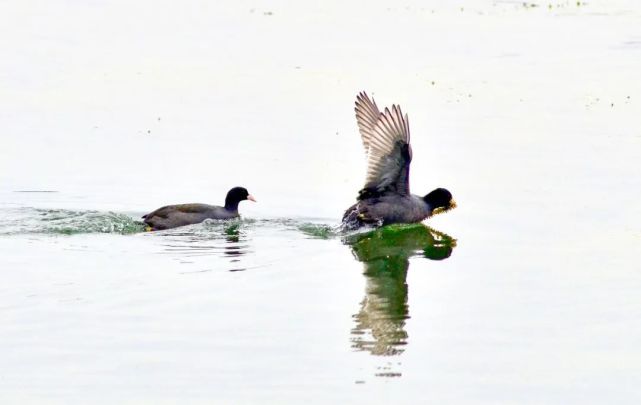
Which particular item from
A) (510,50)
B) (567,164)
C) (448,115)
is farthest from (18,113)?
(510,50)

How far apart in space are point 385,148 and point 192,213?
6.89 ft

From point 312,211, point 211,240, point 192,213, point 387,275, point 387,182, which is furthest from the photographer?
point 312,211

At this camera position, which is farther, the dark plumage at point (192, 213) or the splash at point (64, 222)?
the dark plumage at point (192, 213)

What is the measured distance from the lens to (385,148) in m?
14.1

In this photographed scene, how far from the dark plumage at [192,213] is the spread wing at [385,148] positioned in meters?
1.35

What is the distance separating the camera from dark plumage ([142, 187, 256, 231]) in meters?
14.1

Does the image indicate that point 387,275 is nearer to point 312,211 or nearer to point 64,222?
point 312,211

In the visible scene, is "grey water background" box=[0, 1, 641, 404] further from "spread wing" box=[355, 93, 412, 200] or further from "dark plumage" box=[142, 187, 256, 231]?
"spread wing" box=[355, 93, 412, 200]

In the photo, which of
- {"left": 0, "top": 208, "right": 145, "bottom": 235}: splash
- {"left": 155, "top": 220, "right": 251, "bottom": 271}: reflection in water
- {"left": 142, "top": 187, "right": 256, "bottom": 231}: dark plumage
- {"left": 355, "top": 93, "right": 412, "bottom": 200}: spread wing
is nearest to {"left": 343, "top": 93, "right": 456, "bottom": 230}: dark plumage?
{"left": 355, "top": 93, "right": 412, "bottom": 200}: spread wing

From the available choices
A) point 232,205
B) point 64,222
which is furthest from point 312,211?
point 64,222

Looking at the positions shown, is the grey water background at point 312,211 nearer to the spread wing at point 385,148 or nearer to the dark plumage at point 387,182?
the dark plumage at point 387,182

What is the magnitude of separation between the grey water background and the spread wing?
602 mm

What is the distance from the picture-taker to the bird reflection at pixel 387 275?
396 inches

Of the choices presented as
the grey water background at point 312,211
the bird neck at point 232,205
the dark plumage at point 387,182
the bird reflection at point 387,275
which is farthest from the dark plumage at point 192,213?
the bird reflection at point 387,275
